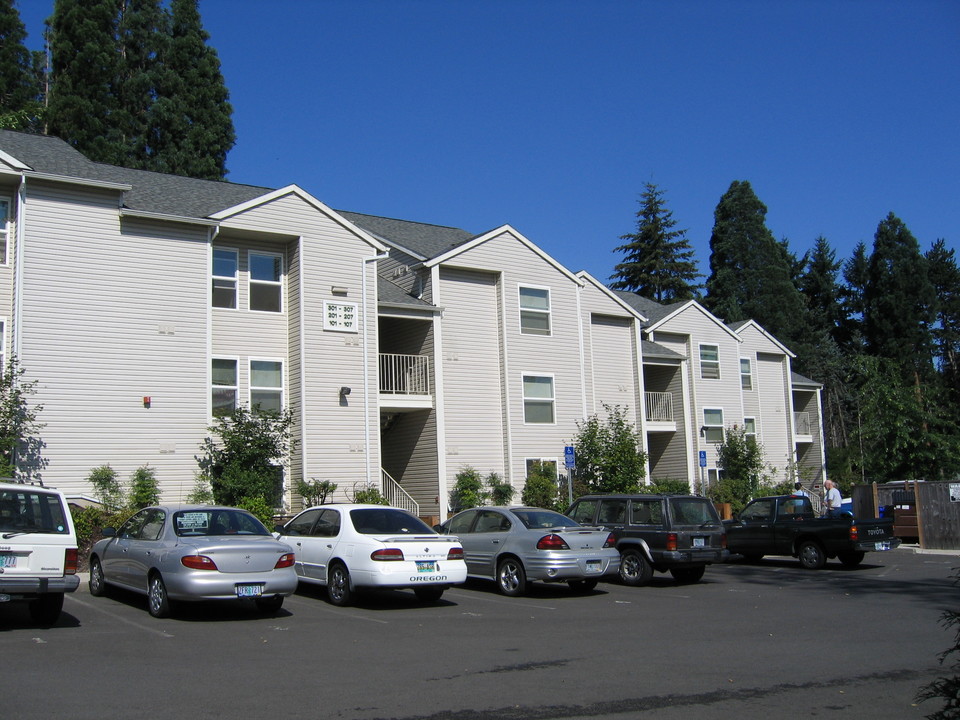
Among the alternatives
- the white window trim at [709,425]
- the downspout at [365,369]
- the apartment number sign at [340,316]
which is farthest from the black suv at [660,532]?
the white window trim at [709,425]

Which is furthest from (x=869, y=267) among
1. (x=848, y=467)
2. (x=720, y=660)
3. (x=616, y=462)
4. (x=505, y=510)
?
(x=720, y=660)

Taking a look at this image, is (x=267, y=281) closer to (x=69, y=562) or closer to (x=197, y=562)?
(x=197, y=562)

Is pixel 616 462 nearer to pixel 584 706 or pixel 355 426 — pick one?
pixel 355 426

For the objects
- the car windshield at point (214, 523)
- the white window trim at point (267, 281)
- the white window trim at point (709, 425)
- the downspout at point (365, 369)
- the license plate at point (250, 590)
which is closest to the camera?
the license plate at point (250, 590)

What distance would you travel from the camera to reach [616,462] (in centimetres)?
2811

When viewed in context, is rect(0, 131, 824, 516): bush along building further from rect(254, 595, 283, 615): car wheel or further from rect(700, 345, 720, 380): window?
rect(254, 595, 283, 615): car wheel

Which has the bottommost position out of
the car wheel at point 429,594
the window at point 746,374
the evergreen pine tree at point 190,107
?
the car wheel at point 429,594

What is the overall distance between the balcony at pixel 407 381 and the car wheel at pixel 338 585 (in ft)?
39.3

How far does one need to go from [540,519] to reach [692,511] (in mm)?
3369

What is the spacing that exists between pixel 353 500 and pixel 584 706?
646 inches

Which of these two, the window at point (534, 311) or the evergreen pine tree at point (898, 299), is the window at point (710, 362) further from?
the evergreen pine tree at point (898, 299)

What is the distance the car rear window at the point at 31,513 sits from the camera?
35.6 feet

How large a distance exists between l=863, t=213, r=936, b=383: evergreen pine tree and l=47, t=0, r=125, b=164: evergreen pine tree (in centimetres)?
4779

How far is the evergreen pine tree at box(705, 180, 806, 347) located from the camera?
63.1 metres
